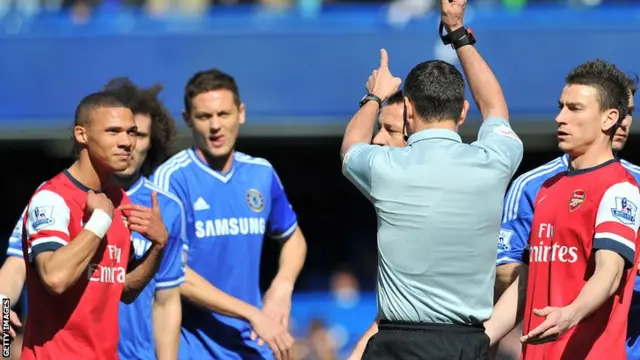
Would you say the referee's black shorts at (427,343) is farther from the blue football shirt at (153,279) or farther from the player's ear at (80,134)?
the blue football shirt at (153,279)

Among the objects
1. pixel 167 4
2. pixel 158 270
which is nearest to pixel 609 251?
pixel 158 270

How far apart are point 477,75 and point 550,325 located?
3.73 feet

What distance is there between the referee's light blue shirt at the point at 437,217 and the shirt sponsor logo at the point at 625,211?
0.70m

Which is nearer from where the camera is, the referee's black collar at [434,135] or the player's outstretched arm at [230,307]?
the referee's black collar at [434,135]

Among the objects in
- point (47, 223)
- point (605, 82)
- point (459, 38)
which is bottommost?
point (47, 223)

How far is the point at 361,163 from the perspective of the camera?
520 centimetres

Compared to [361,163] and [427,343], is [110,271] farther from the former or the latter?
[427,343]

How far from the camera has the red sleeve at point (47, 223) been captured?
5723 mm

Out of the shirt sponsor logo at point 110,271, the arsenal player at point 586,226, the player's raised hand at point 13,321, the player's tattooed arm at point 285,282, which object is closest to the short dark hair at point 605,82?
the arsenal player at point 586,226

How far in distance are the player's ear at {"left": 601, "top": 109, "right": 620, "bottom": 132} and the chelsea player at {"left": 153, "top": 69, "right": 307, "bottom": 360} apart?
2439mm

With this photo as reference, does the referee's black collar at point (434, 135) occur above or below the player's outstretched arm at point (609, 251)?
above

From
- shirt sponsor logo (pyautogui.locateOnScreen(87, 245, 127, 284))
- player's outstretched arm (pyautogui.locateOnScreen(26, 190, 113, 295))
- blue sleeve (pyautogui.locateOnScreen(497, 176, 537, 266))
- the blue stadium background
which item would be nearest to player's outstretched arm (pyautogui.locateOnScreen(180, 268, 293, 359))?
shirt sponsor logo (pyautogui.locateOnScreen(87, 245, 127, 284))

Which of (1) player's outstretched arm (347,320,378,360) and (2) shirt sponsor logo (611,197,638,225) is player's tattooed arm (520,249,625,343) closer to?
(2) shirt sponsor logo (611,197,638,225)

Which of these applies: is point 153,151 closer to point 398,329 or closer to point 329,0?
point 398,329
